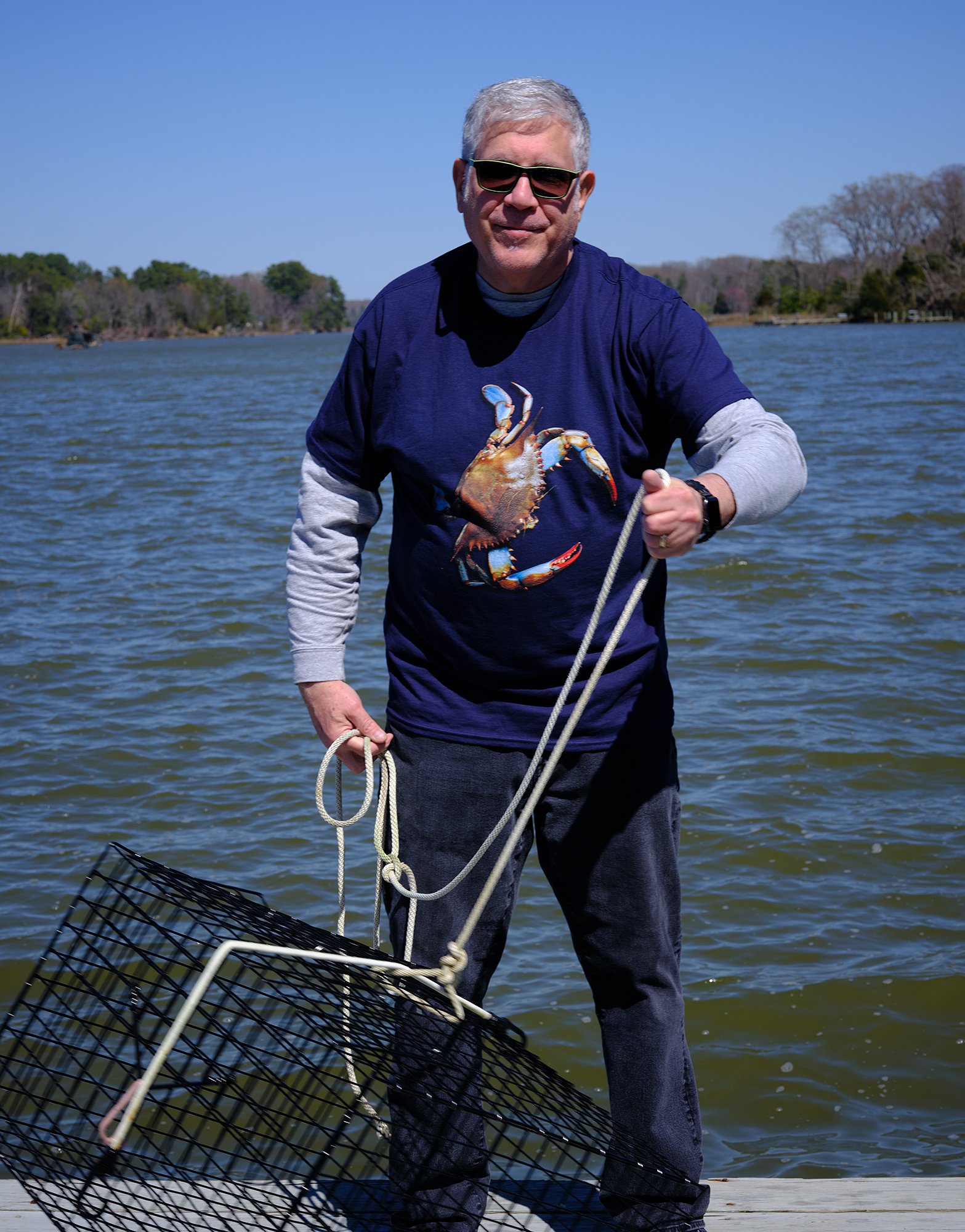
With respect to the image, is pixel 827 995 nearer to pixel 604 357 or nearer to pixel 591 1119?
pixel 591 1119

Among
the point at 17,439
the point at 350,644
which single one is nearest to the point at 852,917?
the point at 350,644

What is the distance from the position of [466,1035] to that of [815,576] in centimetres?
943

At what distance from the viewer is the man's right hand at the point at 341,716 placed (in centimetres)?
260

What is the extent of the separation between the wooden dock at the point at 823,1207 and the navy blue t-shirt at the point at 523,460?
42.5 inches

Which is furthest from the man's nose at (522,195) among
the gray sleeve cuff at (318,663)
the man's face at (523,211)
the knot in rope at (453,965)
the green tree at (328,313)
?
the green tree at (328,313)

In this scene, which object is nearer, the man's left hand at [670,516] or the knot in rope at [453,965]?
the man's left hand at [670,516]

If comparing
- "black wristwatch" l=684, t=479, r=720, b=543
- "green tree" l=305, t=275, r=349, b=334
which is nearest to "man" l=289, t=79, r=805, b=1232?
"black wristwatch" l=684, t=479, r=720, b=543

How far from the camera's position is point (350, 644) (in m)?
9.19

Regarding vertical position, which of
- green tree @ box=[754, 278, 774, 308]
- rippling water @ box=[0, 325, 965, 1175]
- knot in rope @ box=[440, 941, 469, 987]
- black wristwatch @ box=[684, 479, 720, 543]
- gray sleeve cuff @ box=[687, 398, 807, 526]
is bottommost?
rippling water @ box=[0, 325, 965, 1175]

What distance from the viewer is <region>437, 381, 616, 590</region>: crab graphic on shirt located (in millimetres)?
2299

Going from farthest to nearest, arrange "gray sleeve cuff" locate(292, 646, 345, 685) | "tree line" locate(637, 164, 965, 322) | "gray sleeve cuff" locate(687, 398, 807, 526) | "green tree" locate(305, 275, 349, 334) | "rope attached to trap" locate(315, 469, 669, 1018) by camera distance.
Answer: "green tree" locate(305, 275, 349, 334) → "tree line" locate(637, 164, 965, 322) → "gray sleeve cuff" locate(292, 646, 345, 685) → "rope attached to trap" locate(315, 469, 669, 1018) → "gray sleeve cuff" locate(687, 398, 807, 526)

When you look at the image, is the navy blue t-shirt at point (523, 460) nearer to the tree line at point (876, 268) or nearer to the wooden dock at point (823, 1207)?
the wooden dock at point (823, 1207)

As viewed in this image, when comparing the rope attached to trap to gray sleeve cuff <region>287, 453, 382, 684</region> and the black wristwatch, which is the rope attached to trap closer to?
the black wristwatch

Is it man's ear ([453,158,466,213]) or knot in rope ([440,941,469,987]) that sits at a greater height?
man's ear ([453,158,466,213])
